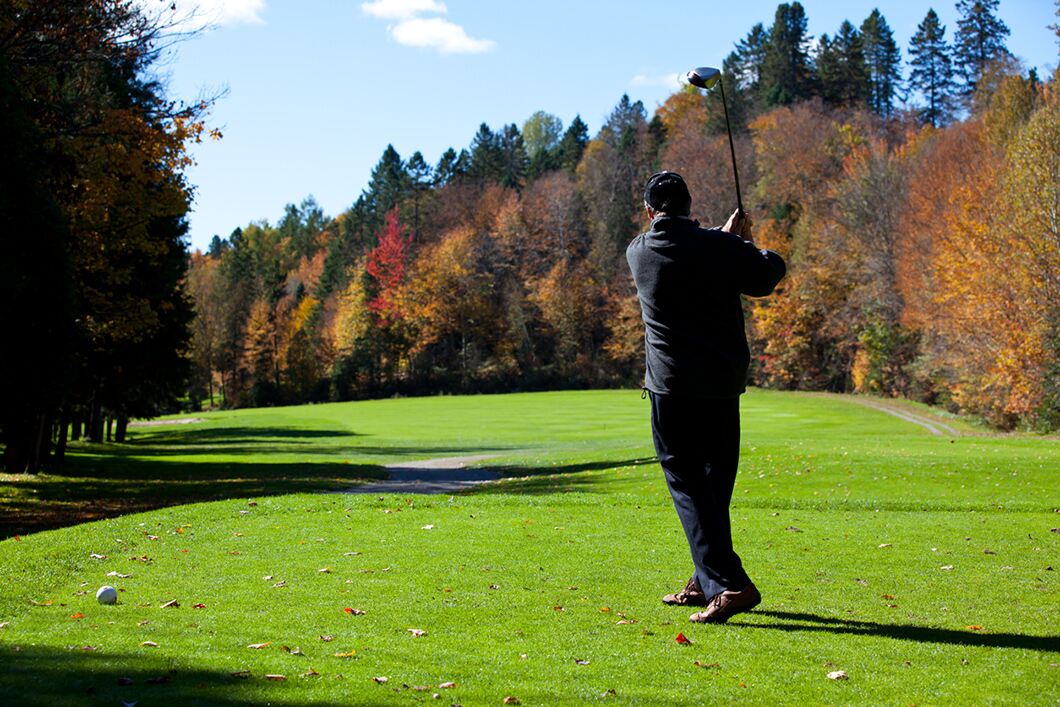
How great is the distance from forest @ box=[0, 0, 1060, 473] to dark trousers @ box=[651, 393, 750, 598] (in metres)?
13.7

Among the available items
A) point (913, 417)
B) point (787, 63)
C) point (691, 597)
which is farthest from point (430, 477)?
point (787, 63)

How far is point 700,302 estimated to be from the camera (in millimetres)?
6340

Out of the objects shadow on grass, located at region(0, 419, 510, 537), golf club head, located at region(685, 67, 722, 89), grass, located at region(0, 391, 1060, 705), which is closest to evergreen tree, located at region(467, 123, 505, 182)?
shadow on grass, located at region(0, 419, 510, 537)

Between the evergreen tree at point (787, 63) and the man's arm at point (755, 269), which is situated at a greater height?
the evergreen tree at point (787, 63)

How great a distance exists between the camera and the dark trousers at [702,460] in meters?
6.32

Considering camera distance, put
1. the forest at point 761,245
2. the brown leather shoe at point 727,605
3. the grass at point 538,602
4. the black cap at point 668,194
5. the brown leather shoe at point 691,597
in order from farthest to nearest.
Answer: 1. the forest at point 761,245
2. the brown leather shoe at point 691,597
3. the black cap at point 668,194
4. the brown leather shoe at point 727,605
5. the grass at point 538,602

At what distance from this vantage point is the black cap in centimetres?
650

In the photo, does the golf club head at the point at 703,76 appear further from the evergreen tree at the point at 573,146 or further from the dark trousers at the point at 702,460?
the evergreen tree at the point at 573,146

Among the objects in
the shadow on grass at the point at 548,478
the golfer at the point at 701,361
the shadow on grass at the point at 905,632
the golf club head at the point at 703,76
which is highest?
the golf club head at the point at 703,76

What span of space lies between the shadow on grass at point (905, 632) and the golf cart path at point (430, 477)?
13611mm

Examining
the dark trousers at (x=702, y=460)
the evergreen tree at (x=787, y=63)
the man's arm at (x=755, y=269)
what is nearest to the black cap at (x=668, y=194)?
the man's arm at (x=755, y=269)

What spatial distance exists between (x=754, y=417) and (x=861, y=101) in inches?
2501

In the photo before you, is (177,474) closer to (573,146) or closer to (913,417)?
(913,417)

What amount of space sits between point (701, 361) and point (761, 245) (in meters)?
68.2
